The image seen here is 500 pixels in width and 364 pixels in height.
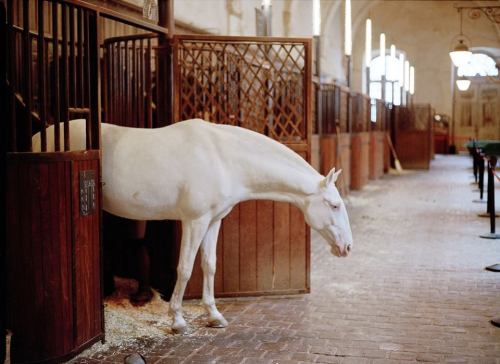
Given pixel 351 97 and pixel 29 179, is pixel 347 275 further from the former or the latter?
pixel 351 97

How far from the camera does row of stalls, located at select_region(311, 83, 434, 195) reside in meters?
12.4

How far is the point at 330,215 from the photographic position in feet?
15.7

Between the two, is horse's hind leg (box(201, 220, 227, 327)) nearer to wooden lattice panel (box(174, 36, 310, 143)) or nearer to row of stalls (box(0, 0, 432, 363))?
row of stalls (box(0, 0, 432, 363))

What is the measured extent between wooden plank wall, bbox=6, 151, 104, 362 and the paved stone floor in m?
0.34

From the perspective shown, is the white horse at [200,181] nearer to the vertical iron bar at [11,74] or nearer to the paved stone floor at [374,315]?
the paved stone floor at [374,315]

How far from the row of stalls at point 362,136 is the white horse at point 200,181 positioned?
6288 mm

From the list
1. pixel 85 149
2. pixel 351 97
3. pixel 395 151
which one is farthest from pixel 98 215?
pixel 395 151

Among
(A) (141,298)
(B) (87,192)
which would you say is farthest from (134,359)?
(A) (141,298)

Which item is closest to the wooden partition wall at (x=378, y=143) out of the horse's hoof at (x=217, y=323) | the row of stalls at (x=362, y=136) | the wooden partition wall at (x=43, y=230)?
the row of stalls at (x=362, y=136)

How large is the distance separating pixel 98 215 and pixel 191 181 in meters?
0.68

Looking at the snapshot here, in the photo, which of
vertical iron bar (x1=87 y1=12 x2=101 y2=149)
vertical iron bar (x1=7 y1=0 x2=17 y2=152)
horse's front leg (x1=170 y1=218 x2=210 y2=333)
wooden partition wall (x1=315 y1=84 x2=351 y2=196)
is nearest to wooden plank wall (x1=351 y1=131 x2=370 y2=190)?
wooden partition wall (x1=315 y1=84 x2=351 y2=196)

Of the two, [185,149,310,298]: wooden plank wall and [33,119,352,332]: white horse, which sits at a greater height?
[33,119,352,332]: white horse

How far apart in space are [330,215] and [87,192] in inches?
67.4

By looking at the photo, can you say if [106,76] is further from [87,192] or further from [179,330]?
[179,330]
